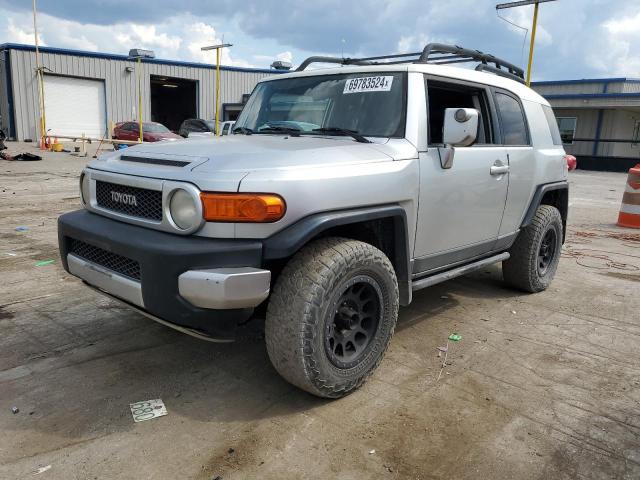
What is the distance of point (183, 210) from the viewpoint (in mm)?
2633

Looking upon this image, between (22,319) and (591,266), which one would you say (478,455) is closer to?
(22,319)

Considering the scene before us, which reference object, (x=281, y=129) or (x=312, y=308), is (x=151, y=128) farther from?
(x=312, y=308)

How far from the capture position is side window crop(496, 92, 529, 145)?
4.39 m

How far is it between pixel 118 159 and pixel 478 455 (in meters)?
2.65

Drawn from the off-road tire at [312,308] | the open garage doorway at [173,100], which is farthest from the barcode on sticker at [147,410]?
the open garage doorway at [173,100]

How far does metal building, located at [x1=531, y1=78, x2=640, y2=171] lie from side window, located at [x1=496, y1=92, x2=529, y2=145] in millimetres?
23182

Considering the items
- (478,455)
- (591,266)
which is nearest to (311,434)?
(478,455)

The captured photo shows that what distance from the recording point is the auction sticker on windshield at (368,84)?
3.52 m

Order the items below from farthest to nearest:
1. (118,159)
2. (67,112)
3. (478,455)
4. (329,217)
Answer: (67,112) < (118,159) < (329,217) < (478,455)

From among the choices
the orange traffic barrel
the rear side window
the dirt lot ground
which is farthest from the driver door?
the orange traffic barrel

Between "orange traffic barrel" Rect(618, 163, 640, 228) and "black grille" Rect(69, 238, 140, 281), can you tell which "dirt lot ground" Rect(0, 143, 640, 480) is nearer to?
"black grille" Rect(69, 238, 140, 281)

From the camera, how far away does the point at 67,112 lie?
29766 mm

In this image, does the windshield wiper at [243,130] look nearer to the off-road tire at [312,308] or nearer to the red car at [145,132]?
the off-road tire at [312,308]

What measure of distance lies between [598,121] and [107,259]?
2871 centimetres
